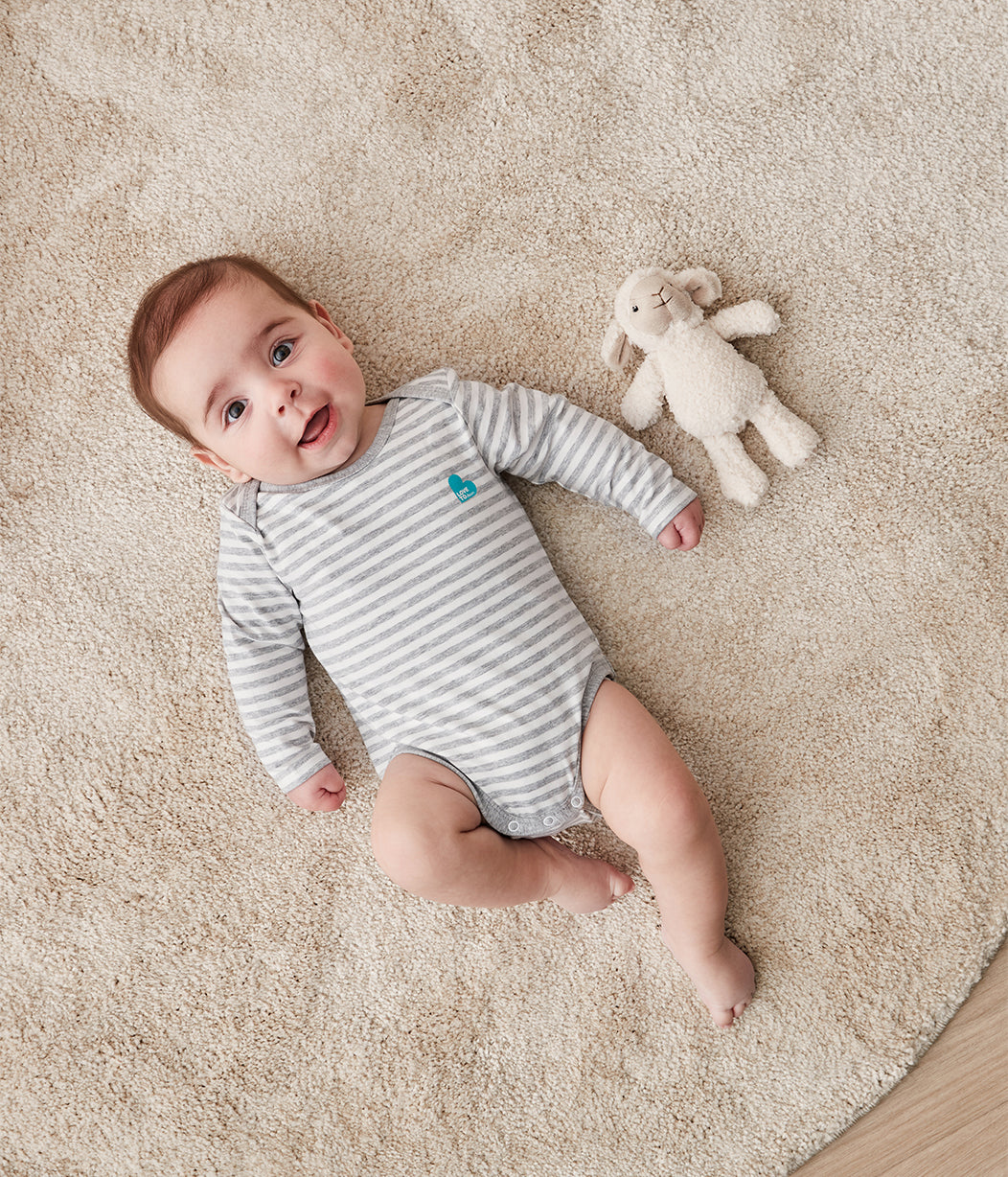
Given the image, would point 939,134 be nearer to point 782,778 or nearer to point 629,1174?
point 782,778

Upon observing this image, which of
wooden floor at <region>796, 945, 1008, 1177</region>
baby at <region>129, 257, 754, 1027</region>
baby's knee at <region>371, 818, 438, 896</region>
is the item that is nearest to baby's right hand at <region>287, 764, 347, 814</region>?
baby at <region>129, 257, 754, 1027</region>

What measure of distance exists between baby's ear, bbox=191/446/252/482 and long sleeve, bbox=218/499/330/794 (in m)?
0.04

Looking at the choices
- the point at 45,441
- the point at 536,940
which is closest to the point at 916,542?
the point at 536,940

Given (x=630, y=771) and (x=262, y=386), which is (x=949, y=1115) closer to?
(x=630, y=771)

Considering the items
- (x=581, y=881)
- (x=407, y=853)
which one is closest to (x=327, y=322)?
(x=407, y=853)

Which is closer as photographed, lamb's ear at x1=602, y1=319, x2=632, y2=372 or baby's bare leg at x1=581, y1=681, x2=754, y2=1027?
baby's bare leg at x1=581, y1=681, x2=754, y2=1027

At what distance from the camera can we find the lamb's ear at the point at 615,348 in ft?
3.72

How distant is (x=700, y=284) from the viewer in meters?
1.10

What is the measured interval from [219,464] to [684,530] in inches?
22.6

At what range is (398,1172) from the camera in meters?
1.12

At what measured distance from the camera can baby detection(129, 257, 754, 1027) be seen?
1.03m

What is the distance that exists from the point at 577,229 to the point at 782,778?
2.47ft

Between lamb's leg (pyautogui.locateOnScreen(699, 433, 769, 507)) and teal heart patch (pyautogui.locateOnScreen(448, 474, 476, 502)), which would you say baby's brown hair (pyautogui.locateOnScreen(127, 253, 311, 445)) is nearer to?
teal heart patch (pyautogui.locateOnScreen(448, 474, 476, 502))

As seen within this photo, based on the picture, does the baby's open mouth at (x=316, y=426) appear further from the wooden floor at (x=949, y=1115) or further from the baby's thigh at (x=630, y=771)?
the wooden floor at (x=949, y=1115)
